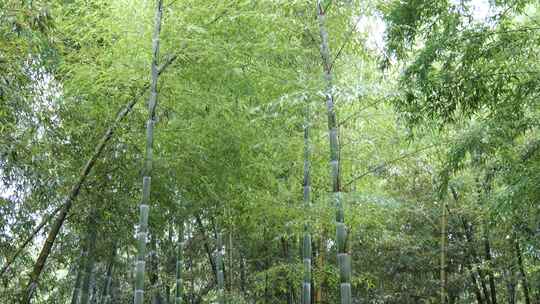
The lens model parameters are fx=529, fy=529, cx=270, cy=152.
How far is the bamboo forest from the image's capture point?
4.58 metres

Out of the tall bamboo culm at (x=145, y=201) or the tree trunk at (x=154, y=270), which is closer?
the tall bamboo culm at (x=145, y=201)

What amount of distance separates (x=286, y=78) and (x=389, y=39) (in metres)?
1.06

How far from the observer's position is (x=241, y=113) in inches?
235

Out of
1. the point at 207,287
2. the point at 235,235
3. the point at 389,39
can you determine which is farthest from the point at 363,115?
the point at 207,287

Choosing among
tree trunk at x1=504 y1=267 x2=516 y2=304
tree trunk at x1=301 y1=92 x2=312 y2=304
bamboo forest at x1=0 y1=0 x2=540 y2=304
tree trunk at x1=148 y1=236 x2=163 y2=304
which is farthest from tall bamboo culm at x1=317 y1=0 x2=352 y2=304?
tree trunk at x1=148 y1=236 x2=163 y2=304

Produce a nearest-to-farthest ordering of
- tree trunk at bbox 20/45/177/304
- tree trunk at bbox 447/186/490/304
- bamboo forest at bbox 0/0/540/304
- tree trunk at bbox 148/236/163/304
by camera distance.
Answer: bamboo forest at bbox 0/0/540/304
tree trunk at bbox 20/45/177/304
tree trunk at bbox 447/186/490/304
tree trunk at bbox 148/236/163/304

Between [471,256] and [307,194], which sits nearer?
[307,194]

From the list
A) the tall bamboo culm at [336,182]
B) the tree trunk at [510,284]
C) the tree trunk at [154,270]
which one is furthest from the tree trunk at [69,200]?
the tree trunk at [510,284]

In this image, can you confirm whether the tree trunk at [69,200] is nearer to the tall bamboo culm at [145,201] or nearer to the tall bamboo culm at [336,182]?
the tall bamboo culm at [145,201]

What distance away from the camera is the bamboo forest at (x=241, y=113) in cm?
458

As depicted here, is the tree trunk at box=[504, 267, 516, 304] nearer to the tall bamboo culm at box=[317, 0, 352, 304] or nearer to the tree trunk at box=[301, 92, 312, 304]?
the tree trunk at box=[301, 92, 312, 304]

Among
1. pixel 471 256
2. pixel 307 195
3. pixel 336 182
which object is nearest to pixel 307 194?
pixel 307 195

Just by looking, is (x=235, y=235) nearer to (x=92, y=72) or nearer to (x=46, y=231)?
(x=46, y=231)

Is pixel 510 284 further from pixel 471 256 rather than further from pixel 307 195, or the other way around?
pixel 307 195
